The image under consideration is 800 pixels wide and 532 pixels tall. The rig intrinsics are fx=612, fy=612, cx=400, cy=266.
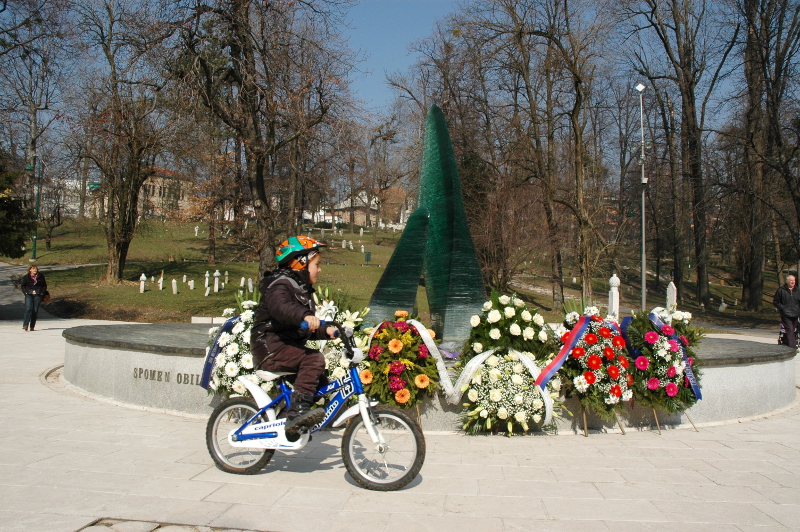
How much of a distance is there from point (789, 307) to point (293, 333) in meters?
13.2

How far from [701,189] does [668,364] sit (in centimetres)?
2200

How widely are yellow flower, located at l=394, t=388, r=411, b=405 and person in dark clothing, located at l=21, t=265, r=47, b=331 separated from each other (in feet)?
46.8

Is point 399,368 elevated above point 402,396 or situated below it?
above

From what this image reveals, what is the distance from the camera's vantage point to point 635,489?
502 centimetres

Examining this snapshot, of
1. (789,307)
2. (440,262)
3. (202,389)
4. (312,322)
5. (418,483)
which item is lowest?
(418,483)

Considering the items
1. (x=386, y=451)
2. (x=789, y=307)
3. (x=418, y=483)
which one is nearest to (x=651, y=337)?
(x=418, y=483)

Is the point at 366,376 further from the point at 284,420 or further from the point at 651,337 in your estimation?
the point at 651,337

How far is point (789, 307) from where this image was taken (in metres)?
14.0

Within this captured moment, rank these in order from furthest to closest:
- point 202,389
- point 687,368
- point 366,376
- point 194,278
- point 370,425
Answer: point 194,278 < point 202,389 < point 687,368 < point 366,376 < point 370,425

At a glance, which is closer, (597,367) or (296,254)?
(296,254)

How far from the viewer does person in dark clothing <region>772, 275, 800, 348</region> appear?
14.0m

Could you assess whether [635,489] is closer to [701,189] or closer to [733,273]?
[701,189]

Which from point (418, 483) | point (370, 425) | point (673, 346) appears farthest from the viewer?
point (673, 346)

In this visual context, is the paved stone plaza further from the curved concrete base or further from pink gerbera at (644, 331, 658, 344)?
pink gerbera at (644, 331, 658, 344)
